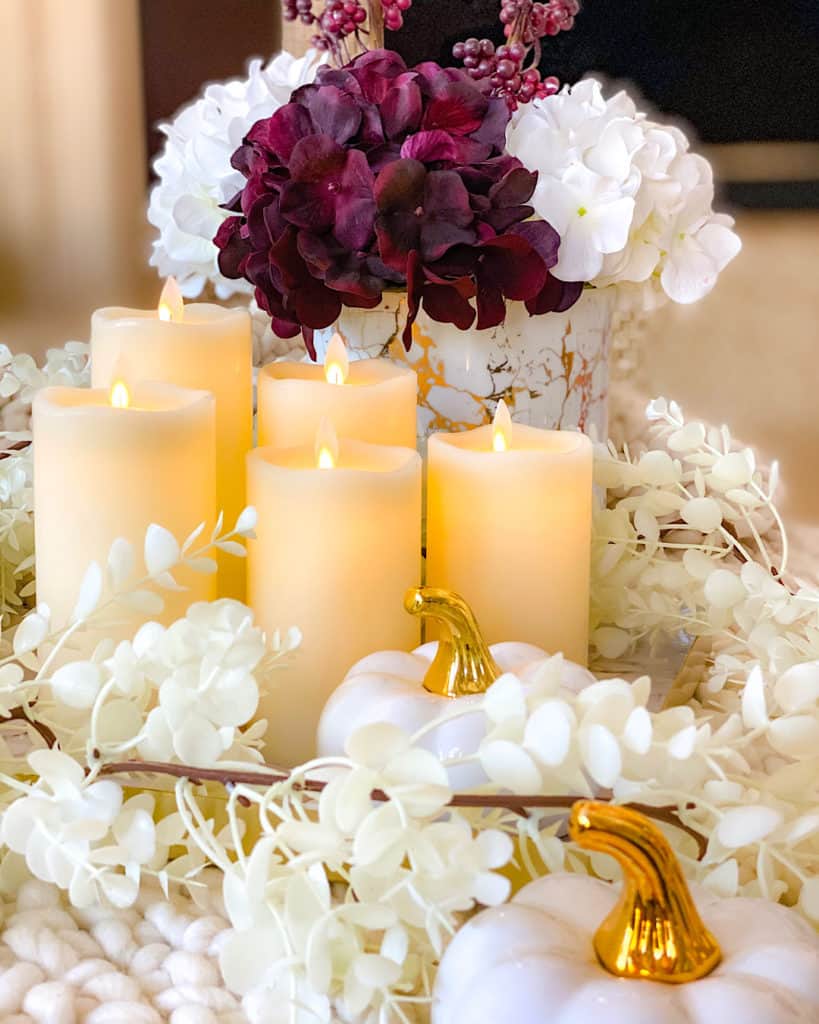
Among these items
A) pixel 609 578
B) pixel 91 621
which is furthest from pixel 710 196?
pixel 91 621

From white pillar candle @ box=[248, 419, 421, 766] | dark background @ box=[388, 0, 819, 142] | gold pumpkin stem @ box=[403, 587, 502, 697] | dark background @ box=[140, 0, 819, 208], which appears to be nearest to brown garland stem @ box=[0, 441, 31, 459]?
white pillar candle @ box=[248, 419, 421, 766]

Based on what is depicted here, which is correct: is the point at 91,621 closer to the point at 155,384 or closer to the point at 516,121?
the point at 155,384

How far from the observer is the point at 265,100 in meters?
0.73

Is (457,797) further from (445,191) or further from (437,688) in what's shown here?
(445,191)

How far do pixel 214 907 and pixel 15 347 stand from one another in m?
1.52

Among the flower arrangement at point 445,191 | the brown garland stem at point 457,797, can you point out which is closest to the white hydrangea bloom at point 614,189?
the flower arrangement at point 445,191

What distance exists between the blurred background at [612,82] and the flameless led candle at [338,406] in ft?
1.72

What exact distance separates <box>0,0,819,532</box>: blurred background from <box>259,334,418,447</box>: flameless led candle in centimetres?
53

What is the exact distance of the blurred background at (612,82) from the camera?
1.73 m

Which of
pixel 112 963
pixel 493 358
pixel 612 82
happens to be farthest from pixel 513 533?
pixel 612 82

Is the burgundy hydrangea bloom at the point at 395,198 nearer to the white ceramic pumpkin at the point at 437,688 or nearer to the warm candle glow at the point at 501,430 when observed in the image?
the warm candle glow at the point at 501,430

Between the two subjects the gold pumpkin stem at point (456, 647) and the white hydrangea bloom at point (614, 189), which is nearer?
the gold pumpkin stem at point (456, 647)

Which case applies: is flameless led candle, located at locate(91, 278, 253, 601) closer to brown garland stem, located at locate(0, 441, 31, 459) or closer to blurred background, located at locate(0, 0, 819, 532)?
brown garland stem, located at locate(0, 441, 31, 459)

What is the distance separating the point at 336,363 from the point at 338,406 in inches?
1.0
